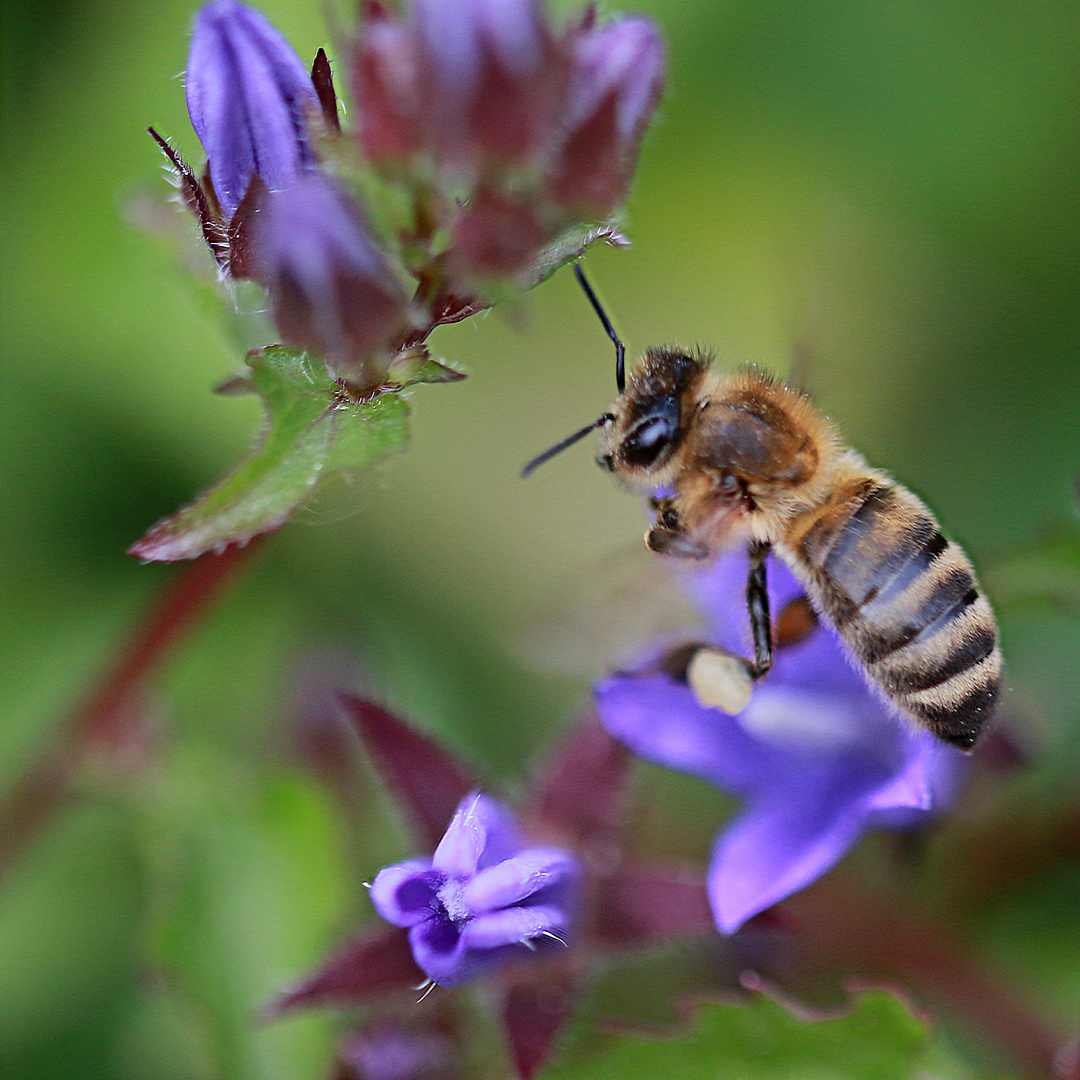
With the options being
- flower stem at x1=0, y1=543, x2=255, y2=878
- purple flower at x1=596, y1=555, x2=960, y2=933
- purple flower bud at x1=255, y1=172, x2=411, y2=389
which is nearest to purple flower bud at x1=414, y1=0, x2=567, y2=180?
purple flower bud at x1=255, y1=172, x2=411, y2=389

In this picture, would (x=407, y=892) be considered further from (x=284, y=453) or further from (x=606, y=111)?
(x=606, y=111)

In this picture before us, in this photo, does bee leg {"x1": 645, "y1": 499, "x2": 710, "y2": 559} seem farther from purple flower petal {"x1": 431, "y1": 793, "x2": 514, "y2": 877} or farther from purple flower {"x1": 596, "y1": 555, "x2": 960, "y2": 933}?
purple flower petal {"x1": 431, "y1": 793, "x2": 514, "y2": 877}

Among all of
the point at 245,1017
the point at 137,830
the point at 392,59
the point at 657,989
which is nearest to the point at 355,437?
the point at 392,59

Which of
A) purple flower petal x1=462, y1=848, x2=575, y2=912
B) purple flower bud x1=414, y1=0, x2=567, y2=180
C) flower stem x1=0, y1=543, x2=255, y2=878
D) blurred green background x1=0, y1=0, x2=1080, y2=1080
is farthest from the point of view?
blurred green background x1=0, y1=0, x2=1080, y2=1080

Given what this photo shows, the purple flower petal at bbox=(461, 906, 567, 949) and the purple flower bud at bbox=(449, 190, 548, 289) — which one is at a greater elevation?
the purple flower bud at bbox=(449, 190, 548, 289)

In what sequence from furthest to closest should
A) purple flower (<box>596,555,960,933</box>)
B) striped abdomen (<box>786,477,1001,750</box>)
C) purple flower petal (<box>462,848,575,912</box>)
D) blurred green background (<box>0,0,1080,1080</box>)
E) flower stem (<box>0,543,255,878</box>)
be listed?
blurred green background (<box>0,0,1080,1080</box>)
flower stem (<box>0,543,255,878</box>)
purple flower (<box>596,555,960,933</box>)
striped abdomen (<box>786,477,1001,750</box>)
purple flower petal (<box>462,848,575,912</box>)

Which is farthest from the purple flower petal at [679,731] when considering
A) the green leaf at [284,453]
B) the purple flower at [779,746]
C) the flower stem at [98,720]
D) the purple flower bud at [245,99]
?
the purple flower bud at [245,99]

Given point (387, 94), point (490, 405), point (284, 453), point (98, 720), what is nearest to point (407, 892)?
point (284, 453)

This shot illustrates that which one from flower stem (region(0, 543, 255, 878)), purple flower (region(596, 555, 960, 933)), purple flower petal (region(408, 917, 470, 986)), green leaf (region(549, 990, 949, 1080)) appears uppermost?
purple flower petal (region(408, 917, 470, 986))

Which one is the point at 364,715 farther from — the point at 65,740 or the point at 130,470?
the point at 130,470
